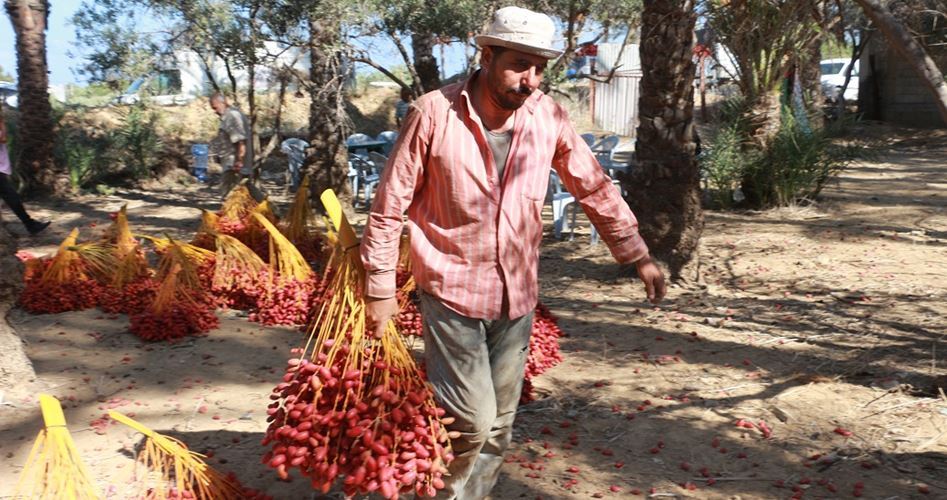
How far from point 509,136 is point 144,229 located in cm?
898

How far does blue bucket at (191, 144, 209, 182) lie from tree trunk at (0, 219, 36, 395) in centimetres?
1134

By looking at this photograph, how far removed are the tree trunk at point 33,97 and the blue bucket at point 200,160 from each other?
334cm

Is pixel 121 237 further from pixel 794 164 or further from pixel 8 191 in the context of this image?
pixel 794 164

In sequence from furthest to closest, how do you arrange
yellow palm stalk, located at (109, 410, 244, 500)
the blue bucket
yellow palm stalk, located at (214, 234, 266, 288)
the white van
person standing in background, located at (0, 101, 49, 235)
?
the white van, the blue bucket, person standing in background, located at (0, 101, 49, 235), yellow palm stalk, located at (214, 234, 266, 288), yellow palm stalk, located at (109, 410, 244, 500)

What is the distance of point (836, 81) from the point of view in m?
29.1

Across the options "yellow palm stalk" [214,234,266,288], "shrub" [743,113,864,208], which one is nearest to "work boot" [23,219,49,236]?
"yellow palm stalk" [214,234,266,288]

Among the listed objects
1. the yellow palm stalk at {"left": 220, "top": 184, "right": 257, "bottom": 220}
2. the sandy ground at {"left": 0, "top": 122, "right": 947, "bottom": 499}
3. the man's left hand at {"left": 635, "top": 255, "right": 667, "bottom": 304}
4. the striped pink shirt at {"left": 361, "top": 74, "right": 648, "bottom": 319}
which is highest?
the striped pink shirt at {"left": 361, "top": 74, "right": 648, "bottom": 319}

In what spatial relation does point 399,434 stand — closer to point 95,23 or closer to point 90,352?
point 90,352

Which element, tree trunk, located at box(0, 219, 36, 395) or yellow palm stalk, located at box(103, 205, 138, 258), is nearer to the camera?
tree trunk, located at box(0, 219, 36, 395)

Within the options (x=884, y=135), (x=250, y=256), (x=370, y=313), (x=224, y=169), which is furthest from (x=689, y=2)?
(x=884, y=135)

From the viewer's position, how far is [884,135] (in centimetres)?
1986

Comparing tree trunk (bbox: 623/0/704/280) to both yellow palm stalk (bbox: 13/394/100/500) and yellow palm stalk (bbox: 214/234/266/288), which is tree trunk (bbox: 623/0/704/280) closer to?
yellow palm stalk (bbox: 214/234/266/288)

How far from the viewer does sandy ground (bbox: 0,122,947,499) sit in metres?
3.97

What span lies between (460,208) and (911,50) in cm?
258
